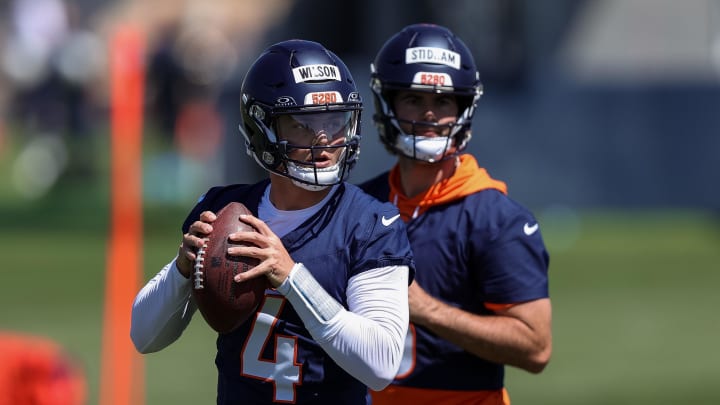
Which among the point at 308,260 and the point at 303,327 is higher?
the point at 308,260

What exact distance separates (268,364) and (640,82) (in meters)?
14.1

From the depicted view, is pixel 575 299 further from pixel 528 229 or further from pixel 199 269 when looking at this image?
pixel 199 269

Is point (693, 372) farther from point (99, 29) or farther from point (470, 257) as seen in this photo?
point (99, 29)

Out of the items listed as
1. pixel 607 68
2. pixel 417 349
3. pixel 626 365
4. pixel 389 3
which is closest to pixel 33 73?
pixel 389 3

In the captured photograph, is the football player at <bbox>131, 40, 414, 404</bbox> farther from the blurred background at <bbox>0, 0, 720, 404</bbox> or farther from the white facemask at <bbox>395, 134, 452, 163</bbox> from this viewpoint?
the blurred background at <bbox>0, 0, 720, 404</bbox>

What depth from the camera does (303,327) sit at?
4254mm

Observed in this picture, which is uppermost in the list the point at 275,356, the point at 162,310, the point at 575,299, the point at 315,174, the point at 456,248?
the point at 315,174

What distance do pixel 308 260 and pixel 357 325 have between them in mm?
305

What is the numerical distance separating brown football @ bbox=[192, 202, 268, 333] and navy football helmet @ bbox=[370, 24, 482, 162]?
109cm

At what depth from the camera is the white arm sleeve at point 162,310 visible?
14.1ft

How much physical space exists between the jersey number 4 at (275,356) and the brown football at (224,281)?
10 centimetres

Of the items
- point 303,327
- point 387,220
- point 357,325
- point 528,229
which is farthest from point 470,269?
point 357,325

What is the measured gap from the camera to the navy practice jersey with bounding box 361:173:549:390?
16.4 feet

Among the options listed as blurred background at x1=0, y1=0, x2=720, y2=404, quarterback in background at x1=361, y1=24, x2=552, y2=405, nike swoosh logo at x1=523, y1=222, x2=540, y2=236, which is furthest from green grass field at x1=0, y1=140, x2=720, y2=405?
nike swoosh logo at x1=523, y1=222, x2=540, y2=236
